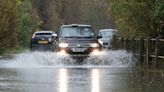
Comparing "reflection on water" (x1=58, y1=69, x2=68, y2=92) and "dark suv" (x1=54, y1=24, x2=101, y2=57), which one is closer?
"reflection on water" (x1=58, y1=69, x2=68, y2=92)

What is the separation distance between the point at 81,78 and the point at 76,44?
818 cm

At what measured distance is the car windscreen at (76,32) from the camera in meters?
27.5

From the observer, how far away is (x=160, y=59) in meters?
23.4

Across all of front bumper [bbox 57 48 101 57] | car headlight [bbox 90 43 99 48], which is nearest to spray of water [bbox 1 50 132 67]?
front bumper [bbox 57 48 101 57]

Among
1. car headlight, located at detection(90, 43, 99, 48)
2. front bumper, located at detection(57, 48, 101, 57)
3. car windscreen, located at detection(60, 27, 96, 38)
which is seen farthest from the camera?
car windscreen, located at detection(60, 27, 96, 38)

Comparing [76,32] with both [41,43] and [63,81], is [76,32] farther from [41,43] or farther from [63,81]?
[41,43]

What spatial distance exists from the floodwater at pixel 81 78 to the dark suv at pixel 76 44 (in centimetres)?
63

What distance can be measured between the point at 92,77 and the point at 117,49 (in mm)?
12808

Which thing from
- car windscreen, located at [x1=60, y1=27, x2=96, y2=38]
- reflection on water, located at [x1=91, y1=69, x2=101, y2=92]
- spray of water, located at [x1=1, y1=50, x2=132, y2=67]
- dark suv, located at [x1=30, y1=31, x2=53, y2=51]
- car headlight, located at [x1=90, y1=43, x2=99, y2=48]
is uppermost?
reflection on water, located at [x1=91, y1=69, x2=101, y2=92]

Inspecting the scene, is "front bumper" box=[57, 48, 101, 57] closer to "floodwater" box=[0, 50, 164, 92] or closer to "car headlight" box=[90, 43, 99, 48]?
"car headlight" box=[90, 43, 99, 48]

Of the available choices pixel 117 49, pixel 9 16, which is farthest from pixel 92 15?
pixel 117 49

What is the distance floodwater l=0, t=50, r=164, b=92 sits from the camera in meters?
15.4

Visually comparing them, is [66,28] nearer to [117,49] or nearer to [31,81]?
[117,49]

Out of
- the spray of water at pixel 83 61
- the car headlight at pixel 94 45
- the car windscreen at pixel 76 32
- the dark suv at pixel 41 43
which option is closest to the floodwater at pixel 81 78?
the spray of water at pixel 83 61
